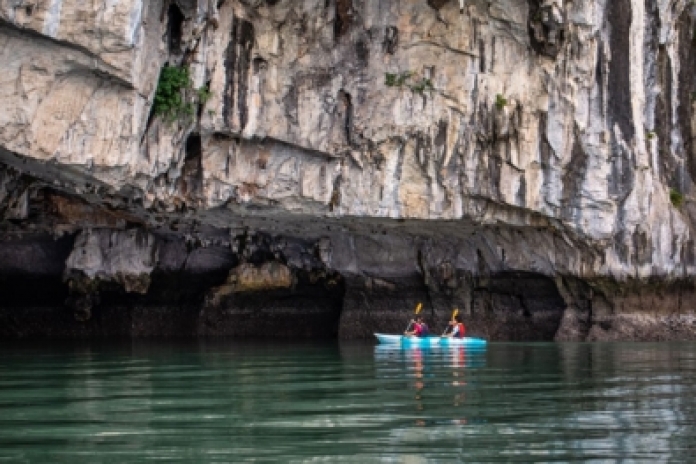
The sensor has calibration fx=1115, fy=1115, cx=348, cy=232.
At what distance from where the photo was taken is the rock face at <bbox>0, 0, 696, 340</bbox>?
53.1 ft

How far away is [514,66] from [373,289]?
6.42 m

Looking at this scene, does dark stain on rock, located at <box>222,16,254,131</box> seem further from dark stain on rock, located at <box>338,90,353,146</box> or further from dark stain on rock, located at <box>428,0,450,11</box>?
dark stain on rock, located at <box>428,0,450,11</box>

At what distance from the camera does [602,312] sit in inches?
929

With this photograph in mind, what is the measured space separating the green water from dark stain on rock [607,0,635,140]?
6888mm

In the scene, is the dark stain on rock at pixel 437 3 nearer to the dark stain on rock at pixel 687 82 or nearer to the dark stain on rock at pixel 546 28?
the dark stain on rock at pixel 546 28

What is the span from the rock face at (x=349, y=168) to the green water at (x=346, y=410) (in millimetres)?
3940

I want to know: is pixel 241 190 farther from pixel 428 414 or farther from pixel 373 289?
pixel 428 414

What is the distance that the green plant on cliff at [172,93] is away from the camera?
16891mm

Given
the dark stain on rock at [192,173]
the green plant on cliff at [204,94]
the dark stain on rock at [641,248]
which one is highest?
the green plant on cliff at [204,94]

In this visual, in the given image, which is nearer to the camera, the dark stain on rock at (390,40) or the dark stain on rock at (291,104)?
the dark stain on rock at (291,104)

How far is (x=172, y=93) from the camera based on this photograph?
55.8ft

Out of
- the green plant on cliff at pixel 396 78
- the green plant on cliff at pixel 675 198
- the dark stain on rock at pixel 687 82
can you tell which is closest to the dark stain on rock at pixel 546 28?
the green plant on cliff at pixel 396 78

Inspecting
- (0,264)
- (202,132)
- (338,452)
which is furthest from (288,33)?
(338,452)

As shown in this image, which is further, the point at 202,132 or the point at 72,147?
the point at 202,132
